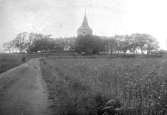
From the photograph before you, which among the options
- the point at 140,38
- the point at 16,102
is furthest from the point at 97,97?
the point at 140,38

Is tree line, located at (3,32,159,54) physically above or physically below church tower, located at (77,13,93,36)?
below

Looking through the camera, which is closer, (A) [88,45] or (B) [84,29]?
(A) [88,45]

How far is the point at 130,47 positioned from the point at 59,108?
3603 inches

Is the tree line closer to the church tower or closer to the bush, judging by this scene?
the bush

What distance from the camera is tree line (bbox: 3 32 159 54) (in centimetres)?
7181

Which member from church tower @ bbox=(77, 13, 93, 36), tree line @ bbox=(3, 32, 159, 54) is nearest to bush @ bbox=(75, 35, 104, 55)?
tree line @ bbox=(3, 32, 159, 54)

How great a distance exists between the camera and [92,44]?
69.7 metres

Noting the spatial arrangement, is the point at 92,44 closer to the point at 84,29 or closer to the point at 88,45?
the point at 88,45

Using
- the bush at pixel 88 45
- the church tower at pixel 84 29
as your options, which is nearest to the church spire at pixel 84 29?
the church tower at pixel 84 29

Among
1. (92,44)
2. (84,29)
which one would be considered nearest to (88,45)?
(92,44)

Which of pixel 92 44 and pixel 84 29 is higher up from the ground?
pixel 84 29

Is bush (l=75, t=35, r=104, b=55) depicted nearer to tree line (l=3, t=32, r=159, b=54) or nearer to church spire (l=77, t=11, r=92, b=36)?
tree line (l=3, t=32, r=159, b=54)

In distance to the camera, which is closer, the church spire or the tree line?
the tree line

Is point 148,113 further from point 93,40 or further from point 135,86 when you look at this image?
point 93,40
